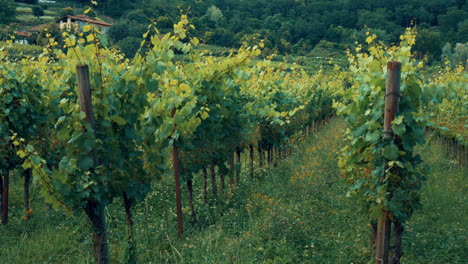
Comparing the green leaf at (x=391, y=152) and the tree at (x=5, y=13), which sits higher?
the tree at (x=5, y=13)

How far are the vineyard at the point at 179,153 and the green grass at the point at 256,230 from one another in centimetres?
3

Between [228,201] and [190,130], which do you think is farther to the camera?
[228,201]

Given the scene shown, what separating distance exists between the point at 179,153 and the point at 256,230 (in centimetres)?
170

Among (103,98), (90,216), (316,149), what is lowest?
(316,149)

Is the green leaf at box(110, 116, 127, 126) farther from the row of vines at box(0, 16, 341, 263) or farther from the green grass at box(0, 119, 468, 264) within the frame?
the green grass at box(0, 119, 468, 264)

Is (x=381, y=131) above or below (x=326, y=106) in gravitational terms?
above

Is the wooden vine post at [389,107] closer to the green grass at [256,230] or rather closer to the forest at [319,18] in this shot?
the green grass at [256,230]

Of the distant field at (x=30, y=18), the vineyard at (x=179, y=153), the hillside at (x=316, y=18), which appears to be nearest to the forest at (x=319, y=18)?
the hillside at (x=316, y=18)

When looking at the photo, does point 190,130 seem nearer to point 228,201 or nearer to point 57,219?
point 228,201

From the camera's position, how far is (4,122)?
249 inches

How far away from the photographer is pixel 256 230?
579 centimetres

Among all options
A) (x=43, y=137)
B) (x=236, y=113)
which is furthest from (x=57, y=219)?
(x=236, y=113)

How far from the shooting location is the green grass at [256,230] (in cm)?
521

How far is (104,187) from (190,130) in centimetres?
195
